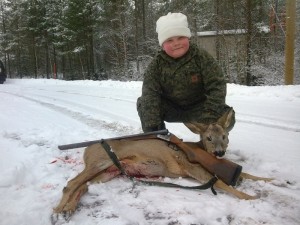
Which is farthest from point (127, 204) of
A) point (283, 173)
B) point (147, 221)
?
point (283, 173)

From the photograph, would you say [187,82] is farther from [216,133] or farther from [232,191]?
[232,191]

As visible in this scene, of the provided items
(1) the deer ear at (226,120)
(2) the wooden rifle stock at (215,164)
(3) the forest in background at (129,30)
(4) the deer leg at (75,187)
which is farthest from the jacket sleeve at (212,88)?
(3) the forest in background at (129,30)

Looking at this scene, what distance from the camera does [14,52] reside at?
4916cm

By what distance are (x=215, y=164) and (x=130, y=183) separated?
966 mm

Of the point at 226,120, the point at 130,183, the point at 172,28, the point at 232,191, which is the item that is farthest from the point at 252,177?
the point at 172,28

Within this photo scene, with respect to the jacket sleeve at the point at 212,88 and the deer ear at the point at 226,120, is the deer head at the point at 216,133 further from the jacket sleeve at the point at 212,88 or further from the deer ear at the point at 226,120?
the jacket sleeve at the point at 212,88

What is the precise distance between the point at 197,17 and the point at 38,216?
2837 cm

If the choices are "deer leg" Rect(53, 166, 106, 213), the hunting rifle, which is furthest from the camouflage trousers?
"deer leg" Rect(53, 166, 106, 213)

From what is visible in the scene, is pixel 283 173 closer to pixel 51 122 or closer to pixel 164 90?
pixel 164 90

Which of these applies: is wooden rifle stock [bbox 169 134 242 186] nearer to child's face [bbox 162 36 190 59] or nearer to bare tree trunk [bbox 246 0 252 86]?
child's face [bbox 162 36 190 59]

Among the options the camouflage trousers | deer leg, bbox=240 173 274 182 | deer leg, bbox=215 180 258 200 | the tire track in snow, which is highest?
the camouflage trousers

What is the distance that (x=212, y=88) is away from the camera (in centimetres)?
456

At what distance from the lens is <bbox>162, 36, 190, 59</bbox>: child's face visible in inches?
181

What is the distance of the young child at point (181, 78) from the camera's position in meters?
4.54
